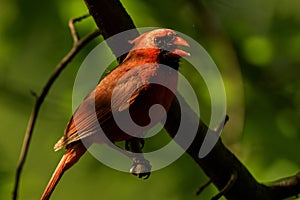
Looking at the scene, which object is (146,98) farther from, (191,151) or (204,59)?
(204,59)

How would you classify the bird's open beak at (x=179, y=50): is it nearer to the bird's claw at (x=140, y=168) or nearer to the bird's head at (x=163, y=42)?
the bird's head at (x=163, y=42)

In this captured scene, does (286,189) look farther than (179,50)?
Yes

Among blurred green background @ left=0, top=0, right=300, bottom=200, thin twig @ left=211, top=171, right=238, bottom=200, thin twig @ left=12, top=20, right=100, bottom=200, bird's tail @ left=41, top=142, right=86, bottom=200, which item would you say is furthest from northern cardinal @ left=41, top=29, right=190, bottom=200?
blurred green background @ left=0, top=0, right=300, bottom=200

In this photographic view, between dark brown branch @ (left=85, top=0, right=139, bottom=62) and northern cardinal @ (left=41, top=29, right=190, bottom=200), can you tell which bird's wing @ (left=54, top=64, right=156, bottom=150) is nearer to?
northern cardinal @ (left=41, top=29, right=190, bottom=200)

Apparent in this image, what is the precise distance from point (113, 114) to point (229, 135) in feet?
2.70

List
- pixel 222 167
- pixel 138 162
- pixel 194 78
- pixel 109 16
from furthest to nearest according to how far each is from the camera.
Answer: pixel 194 78, pixel 222 167, pixel 138 162, pixel 109 16

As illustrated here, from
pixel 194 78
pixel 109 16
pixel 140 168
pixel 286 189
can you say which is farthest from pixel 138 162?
pixel 194 78

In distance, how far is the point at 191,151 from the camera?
87.2 inches

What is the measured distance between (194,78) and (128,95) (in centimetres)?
99

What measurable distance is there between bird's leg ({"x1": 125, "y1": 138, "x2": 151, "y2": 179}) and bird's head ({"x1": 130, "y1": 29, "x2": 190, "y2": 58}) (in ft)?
0.88

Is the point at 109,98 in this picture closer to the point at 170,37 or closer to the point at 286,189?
the point at 170,37

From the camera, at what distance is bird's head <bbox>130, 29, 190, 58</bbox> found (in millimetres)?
2061

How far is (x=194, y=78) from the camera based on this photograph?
122 inches

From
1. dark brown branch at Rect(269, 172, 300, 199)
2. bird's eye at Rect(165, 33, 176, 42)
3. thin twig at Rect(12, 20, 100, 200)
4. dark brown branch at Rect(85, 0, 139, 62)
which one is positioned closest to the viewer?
dark brown branch at Rect(85, 0, 139, 62)
